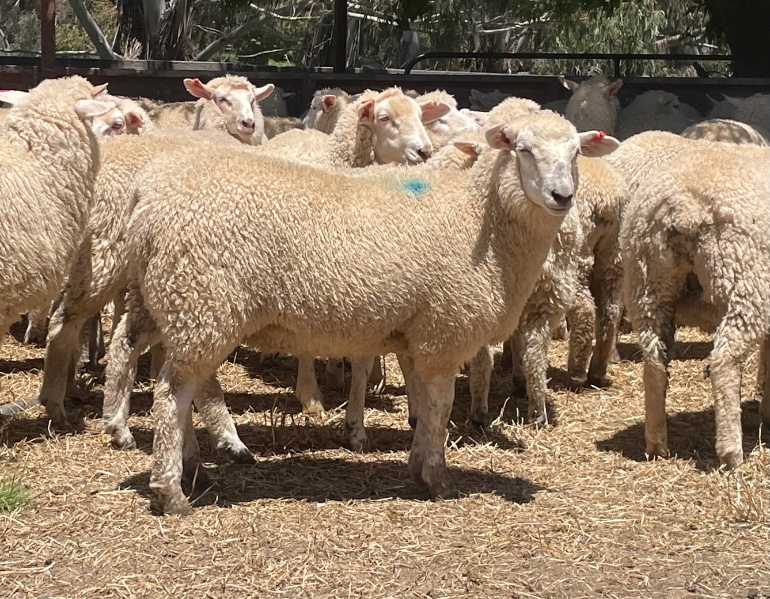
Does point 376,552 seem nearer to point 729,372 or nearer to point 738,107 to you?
point 729,372

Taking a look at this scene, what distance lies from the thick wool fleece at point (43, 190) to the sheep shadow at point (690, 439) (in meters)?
3.25

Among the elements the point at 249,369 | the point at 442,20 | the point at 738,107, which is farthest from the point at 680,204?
the point at 442,20

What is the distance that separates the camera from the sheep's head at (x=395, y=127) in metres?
7.04

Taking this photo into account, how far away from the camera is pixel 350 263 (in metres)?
4.93

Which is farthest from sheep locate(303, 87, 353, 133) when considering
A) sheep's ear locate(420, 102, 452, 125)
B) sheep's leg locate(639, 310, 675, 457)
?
sheep's leg locate(639, 310, 675, 457)

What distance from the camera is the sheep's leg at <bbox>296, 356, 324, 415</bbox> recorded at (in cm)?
673

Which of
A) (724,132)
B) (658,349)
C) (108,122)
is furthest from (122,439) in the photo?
(724,132)

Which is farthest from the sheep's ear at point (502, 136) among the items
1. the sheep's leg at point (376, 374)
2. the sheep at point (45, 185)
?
the sheep's leg at point (376, 374)

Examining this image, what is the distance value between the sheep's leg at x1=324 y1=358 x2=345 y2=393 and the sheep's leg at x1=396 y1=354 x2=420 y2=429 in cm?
109

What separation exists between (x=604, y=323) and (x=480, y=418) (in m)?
1.55

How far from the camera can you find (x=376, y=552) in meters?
4.55

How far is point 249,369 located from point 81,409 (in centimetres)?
148

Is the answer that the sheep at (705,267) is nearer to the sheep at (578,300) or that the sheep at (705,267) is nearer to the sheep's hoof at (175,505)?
the sheep at (578,300)

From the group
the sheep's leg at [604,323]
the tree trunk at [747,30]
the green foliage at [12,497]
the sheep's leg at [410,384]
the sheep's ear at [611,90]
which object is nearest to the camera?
the green foliage at [12,497]
